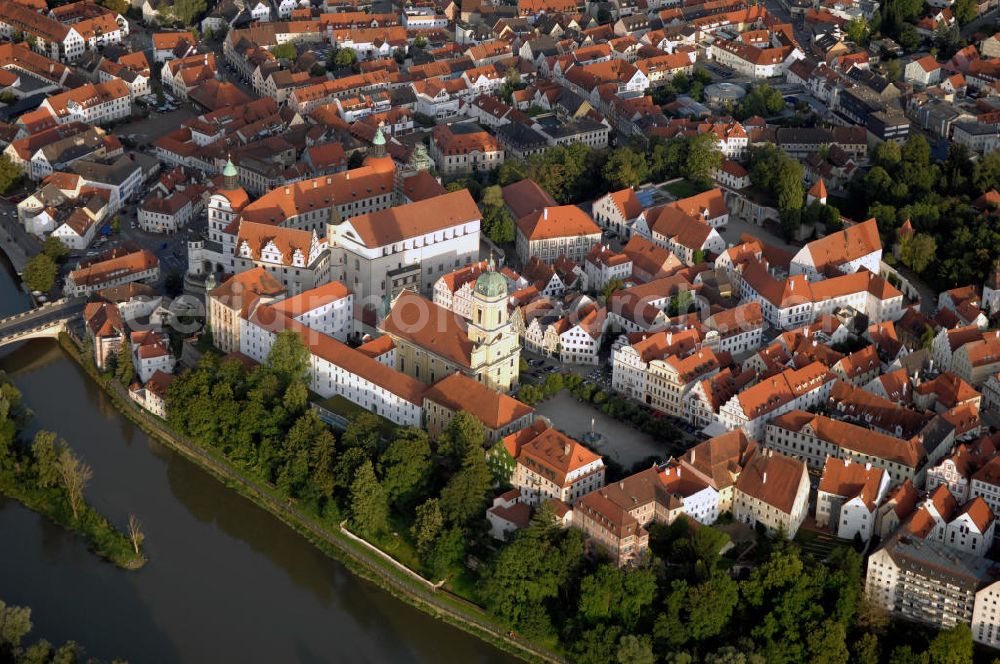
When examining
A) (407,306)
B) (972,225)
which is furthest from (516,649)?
(972,225)

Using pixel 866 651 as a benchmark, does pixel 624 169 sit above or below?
below

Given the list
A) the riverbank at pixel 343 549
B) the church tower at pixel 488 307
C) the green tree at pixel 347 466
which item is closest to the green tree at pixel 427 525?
the riverbank at pixel 343 549

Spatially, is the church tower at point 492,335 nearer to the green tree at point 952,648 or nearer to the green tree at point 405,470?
the green tree at point 405,470

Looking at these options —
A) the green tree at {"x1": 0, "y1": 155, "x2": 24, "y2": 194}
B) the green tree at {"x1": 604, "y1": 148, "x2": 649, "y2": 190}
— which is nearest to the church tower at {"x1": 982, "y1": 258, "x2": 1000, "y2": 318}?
the green tree at {"x1": 604, "y1": 148, "x2": 649, "y2": 190}

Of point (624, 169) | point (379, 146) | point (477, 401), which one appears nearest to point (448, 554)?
point (477, 401)

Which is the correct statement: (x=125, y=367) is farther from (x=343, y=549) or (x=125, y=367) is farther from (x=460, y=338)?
(x=343, y=549)
